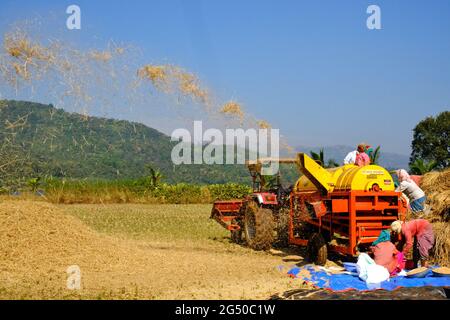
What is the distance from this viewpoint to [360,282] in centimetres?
764

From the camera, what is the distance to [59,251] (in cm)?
989

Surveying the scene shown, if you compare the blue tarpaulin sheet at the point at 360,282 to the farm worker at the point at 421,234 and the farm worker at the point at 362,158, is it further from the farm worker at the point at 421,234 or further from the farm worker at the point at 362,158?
the farm worker at the point at 362,158

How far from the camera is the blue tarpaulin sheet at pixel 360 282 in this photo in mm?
7375

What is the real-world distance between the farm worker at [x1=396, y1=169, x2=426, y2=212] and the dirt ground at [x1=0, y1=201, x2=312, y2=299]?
2.43 m

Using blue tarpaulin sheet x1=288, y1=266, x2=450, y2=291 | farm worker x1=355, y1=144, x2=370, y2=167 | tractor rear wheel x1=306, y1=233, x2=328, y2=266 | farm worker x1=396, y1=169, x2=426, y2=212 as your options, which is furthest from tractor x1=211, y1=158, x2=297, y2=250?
blue tarpaulin sheet x1=288, y1=266, x2=450, y2=291

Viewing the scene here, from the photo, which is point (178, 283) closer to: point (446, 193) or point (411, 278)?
point (411, 278)

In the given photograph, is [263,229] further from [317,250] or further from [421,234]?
[421,234]

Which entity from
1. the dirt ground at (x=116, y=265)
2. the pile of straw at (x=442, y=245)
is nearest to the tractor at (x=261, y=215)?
the dirt ground at (x=116, y=265)

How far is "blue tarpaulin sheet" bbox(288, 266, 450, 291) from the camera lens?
738 cm

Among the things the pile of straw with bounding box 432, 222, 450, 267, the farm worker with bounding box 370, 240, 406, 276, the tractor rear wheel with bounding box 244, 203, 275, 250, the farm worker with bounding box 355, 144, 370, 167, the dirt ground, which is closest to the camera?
the dirt ground

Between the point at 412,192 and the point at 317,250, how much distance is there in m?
2.29

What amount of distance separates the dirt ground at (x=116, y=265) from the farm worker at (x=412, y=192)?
7.99 feet

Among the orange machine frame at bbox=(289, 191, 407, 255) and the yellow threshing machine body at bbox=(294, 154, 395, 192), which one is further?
the yellow threshing machine body at bbox=(294, 154, 395, 192)

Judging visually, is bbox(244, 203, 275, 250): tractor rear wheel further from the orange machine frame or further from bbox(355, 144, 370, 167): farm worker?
bbox(355, 144, 370, 167): farm worker
